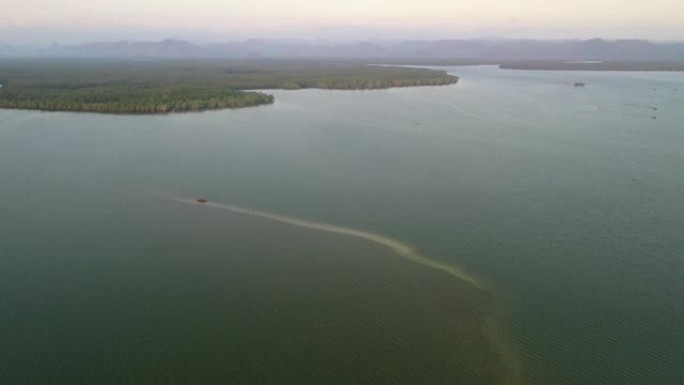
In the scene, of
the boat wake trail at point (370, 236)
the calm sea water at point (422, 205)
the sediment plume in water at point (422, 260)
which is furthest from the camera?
the boat wake trail at point (370, 236)

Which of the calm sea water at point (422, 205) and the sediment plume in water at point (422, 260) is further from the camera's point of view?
the calm sea water at point (422, 205)

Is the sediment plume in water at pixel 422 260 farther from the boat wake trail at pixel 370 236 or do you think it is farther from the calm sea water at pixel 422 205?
the calm sea water at pixel 422 205

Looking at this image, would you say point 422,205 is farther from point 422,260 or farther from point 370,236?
point 422,260

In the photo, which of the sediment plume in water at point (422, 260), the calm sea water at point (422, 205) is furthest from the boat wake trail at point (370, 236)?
the calm sea water at point (422, 205)

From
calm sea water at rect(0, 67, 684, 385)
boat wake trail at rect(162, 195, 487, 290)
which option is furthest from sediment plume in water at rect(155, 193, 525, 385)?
calm sea water at rect(0, 67, 684, 385)

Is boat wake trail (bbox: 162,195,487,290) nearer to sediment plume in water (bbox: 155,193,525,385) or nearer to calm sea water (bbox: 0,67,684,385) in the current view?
sediment plume in water (bbox: 155,193,525,385)

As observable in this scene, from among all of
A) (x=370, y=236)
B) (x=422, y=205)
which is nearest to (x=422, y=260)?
(x=370, y=236)
